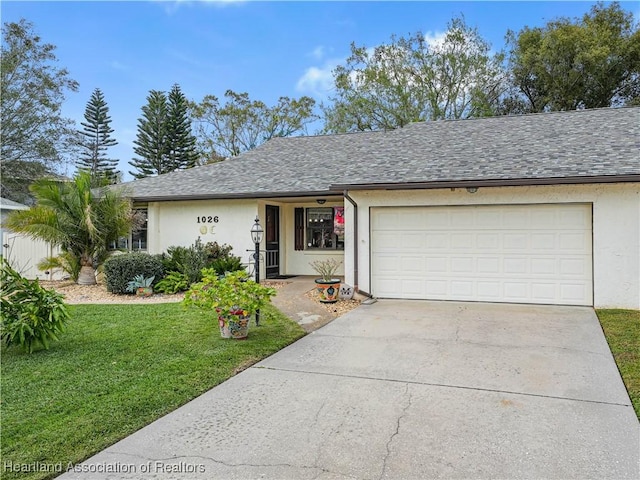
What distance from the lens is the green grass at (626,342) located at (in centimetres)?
414

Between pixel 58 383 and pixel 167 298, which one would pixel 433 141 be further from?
pixel 58 383

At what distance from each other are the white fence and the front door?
6197 mm

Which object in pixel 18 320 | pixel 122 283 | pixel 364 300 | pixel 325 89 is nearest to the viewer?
pixel 18 320

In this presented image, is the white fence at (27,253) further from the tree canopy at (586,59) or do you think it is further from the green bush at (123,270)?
the tree canopy at (586,59)

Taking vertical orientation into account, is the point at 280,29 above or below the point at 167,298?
above

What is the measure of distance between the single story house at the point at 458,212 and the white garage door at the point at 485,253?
0.02 meters

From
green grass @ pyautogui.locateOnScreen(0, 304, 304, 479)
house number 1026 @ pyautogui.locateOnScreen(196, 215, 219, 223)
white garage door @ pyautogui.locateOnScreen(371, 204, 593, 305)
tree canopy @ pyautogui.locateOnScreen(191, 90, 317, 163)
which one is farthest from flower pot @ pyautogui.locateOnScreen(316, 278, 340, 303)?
tree canopy @ pyautogui.locateOnScreen(191, 90, 317, 163)

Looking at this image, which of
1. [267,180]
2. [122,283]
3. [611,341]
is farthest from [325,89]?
[611,341]

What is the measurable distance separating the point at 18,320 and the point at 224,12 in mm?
8993

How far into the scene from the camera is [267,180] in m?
12.0

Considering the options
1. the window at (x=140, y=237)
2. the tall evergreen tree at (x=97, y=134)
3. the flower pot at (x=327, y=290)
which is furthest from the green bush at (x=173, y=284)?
the tall evergreen tree at (x=97, y=134)

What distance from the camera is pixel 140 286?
9742mm

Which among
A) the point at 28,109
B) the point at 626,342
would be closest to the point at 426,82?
the point at 626,342

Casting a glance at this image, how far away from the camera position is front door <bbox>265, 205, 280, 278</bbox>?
1216 cm
